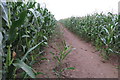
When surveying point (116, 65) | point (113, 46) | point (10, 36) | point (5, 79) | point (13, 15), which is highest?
point (13, 15)

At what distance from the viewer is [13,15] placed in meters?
1.42

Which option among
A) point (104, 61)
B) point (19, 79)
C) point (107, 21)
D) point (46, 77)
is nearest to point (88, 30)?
point (107, 21)

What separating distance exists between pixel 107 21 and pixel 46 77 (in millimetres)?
2947

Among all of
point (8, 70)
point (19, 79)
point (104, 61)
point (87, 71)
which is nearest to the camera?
point (8, 70)

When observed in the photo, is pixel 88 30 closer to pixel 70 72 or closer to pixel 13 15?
pixel 70 72

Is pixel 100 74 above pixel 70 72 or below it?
below

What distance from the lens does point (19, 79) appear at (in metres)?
1.38

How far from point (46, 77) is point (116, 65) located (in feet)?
6.04

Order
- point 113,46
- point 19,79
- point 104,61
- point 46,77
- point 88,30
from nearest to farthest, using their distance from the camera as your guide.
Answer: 1. point 19,79
2. point 46,77
3. point 104,61
4. point 113,46
5. point 88,30

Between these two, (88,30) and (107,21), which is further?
(88,30)

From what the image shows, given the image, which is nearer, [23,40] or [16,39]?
[16,39]

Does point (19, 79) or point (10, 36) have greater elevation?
point (10, 36)

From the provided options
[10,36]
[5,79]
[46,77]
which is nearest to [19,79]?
[5,79]

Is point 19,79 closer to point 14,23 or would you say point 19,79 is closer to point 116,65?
point 14,23
